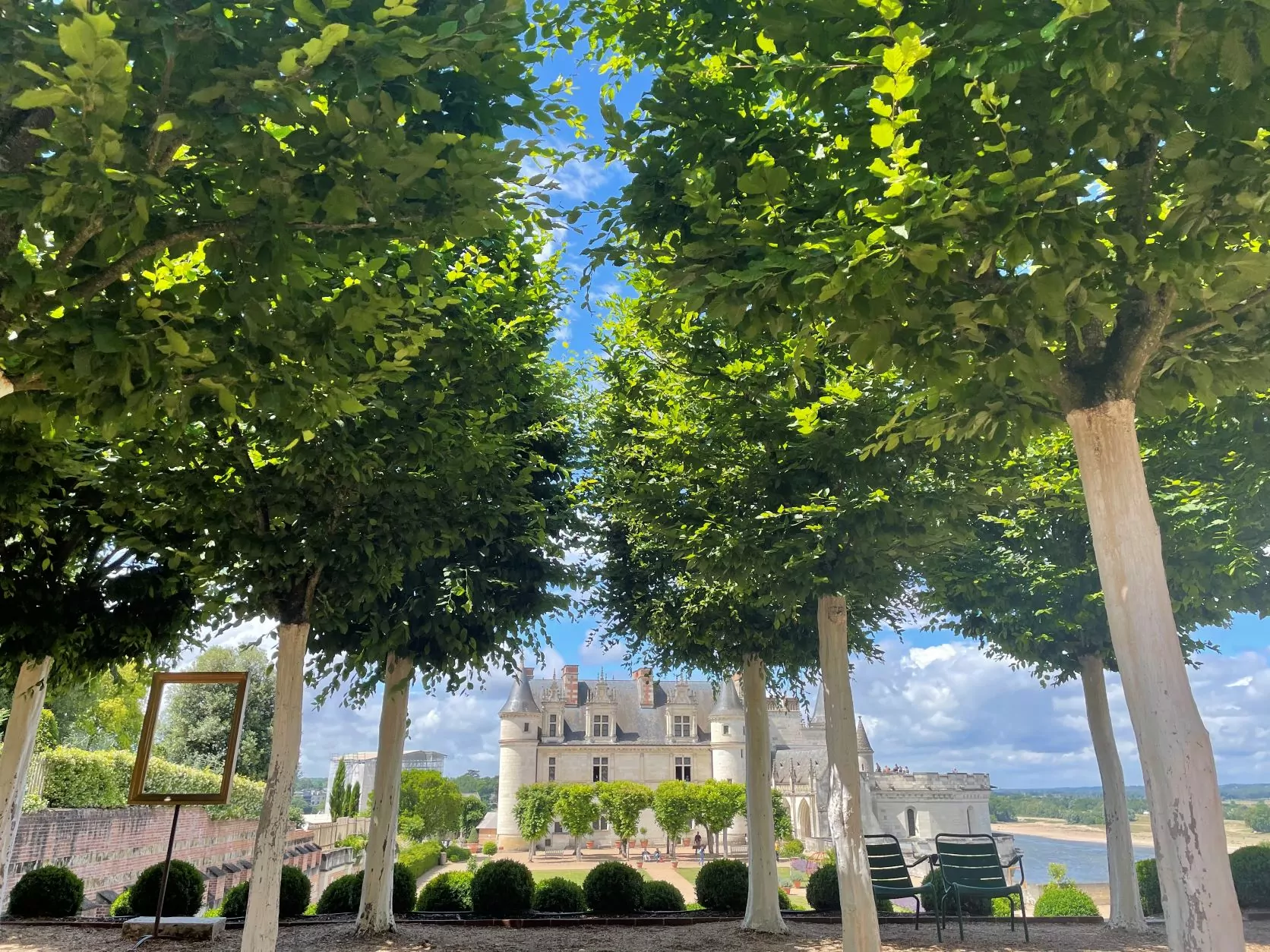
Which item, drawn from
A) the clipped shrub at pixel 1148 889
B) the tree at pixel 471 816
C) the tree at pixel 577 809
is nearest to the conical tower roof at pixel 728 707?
the tree at pixel 577 809

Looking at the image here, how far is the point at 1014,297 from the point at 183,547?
27.0 ft

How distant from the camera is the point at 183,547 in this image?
27.2 ft

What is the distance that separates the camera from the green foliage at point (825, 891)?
42.2 feet

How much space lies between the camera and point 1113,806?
1200 centimetres

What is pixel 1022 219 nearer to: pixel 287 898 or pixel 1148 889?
pixel 287 898

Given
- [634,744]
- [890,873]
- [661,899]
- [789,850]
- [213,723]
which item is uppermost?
[213,723]

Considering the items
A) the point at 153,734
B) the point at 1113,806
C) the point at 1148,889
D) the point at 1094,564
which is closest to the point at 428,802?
the point at 153,734

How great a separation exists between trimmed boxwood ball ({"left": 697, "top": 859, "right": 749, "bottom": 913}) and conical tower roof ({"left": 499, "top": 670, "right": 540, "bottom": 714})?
41606mm

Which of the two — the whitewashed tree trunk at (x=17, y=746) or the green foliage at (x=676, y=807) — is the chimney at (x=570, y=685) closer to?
the green foliage at (x=676, y=807)

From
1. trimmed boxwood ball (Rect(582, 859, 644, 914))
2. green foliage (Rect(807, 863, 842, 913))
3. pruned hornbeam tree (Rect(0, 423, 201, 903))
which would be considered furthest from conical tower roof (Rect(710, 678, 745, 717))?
pruned hornbeam tree (Rect(0, 423, 201, 903))

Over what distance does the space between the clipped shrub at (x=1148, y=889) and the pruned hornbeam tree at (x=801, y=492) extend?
891 centimetres

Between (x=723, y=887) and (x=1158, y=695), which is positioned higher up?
(x=1158, y=695)

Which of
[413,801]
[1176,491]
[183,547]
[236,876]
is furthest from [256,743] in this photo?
[1176,491]

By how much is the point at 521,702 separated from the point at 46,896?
4273 cm
